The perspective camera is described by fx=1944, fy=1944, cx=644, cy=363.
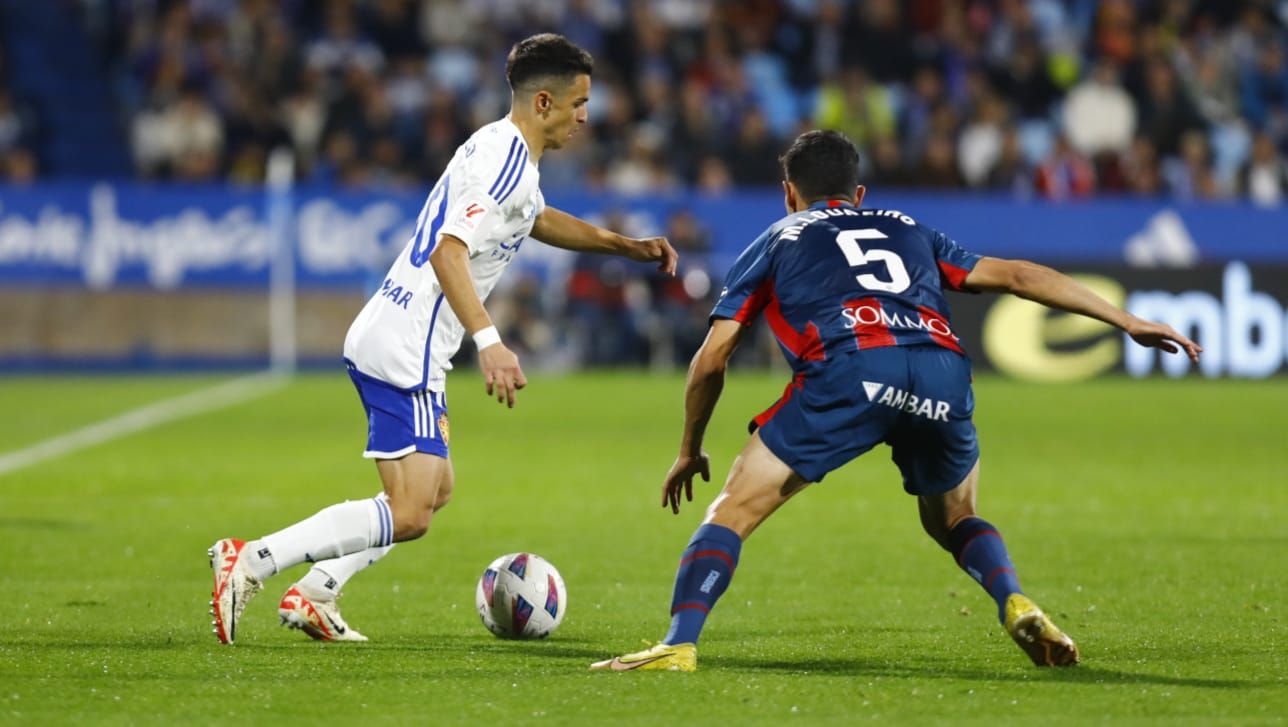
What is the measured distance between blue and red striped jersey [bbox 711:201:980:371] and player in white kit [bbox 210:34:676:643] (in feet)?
2.97

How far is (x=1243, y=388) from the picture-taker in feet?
66.3

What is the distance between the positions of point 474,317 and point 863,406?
1.28 m

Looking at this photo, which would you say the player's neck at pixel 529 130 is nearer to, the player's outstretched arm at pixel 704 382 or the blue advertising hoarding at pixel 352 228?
the player's outstretched arm at pixel 704 382

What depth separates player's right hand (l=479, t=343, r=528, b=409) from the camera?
6.06 meters

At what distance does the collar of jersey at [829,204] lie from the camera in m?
6.44

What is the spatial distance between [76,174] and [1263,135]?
50.1ft

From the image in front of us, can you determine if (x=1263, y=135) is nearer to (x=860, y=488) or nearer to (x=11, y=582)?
(x=860, y=488)

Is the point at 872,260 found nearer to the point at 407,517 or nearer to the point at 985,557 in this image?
the point at 985,557

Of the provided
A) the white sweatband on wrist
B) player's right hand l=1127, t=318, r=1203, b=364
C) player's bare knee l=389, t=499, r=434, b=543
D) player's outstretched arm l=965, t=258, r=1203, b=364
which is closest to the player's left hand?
the white sweatband on wrist

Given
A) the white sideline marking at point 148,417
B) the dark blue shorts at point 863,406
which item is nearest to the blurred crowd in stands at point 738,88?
the white sideline marking at point 148,417

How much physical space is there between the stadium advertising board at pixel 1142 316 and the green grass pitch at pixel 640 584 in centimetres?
378

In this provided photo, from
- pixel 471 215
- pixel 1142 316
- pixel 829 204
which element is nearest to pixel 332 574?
pixel 471 215

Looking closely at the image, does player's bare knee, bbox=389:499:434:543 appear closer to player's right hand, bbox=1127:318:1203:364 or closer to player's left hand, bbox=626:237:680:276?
player's left hand, bbox=626:237:680:276

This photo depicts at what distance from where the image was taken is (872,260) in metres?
6.27
